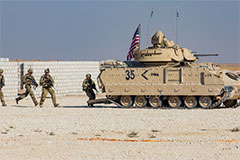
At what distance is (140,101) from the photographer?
79.8 ft

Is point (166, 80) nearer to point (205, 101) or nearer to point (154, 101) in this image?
point (154, 101)

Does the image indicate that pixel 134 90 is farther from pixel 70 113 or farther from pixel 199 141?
pixel 199 141

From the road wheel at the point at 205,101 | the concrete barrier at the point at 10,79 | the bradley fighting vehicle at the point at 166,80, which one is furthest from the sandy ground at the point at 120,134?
the concrete barrier at the point at 10,79

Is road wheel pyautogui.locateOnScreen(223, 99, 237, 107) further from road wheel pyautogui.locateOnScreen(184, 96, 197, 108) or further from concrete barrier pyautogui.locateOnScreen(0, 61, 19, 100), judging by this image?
concrete barrier pyautogui.locateOnScreen(0, 61, 19, 100)

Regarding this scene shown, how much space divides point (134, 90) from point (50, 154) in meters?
12.7

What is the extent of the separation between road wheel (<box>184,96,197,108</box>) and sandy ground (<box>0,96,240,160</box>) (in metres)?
1.14

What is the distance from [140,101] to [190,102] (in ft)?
7.01

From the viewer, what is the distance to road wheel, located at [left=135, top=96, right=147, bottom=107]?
79.4 ft

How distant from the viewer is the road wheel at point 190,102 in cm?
2345

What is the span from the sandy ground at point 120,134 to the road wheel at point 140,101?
1628 millimetres

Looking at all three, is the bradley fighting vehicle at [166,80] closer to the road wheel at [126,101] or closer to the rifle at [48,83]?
the road wheel at [126,101]

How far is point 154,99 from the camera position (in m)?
24.1

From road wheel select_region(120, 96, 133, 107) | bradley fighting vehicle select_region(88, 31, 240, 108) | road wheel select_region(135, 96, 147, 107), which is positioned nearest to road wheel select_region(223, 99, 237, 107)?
bradley fighting vehicle select_region(88, 31, 240, 108)

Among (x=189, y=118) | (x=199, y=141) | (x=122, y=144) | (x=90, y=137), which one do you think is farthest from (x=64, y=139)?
(x=189, y=118)
